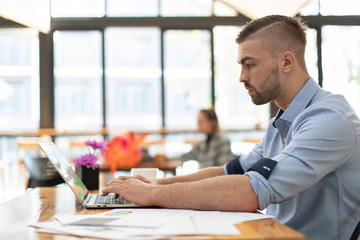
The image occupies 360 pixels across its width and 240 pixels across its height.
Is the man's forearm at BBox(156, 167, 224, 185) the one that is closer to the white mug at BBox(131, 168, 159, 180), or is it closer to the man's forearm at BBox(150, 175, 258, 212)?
the white mug at BBox(131, 168, 159, 180)

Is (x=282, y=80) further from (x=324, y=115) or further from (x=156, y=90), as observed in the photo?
(x=156, y=90)

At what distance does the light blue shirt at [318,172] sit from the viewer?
1185 mm

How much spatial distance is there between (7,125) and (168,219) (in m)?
6.23

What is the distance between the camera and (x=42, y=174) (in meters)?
2.97

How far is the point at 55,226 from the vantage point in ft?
3.49

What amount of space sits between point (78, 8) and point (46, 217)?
6.08 m

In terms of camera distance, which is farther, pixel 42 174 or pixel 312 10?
pixel 312 10

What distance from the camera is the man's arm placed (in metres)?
1.18

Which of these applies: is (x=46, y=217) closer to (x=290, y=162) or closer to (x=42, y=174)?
(x=290, y=162)

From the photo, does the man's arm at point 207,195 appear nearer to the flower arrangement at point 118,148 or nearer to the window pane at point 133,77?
the flower arrangement at point 118,148

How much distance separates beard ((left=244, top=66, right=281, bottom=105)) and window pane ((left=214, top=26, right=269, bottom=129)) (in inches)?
215

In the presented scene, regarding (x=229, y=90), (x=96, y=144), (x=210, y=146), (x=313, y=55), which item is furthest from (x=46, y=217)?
(x=313, y=55)

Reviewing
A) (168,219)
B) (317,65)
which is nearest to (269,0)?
(317,65)

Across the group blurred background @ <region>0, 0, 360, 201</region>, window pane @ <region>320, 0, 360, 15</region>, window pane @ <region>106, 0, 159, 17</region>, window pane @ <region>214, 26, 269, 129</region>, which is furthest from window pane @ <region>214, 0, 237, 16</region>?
window pane @ <region>320, 0, 360, 15</region>
